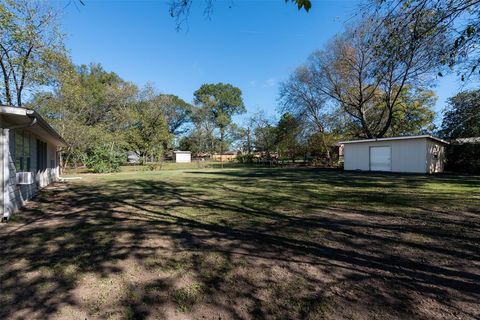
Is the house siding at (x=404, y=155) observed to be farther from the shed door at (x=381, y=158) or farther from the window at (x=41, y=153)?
the window at (x=41, y=153)

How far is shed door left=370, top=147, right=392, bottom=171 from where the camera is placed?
60.4 feet

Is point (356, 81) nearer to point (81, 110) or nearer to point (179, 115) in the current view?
point (81, 110)

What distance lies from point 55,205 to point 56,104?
49.8 feet

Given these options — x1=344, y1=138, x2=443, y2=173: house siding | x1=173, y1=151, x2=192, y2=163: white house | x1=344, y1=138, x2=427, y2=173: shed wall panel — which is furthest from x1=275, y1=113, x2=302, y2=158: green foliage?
x1=173, y1=151, x2=192, y2=163: white house

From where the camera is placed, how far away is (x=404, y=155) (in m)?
17.5

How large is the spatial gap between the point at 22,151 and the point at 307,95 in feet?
80.5

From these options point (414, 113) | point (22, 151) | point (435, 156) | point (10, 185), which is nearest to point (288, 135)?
point (414, 113)

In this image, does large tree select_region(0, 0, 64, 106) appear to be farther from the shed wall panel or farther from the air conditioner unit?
the shed wall panel

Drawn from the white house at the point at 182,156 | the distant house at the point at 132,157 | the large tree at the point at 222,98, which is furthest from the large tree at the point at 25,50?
the large tree at the point at 222,98

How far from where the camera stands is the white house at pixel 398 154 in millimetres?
16703

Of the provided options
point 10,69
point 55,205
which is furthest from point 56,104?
point 55,205

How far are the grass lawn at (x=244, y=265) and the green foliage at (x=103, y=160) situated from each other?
58.5ft

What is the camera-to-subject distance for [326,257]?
10.8 feet

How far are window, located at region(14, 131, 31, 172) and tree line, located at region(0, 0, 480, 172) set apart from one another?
7.99m
